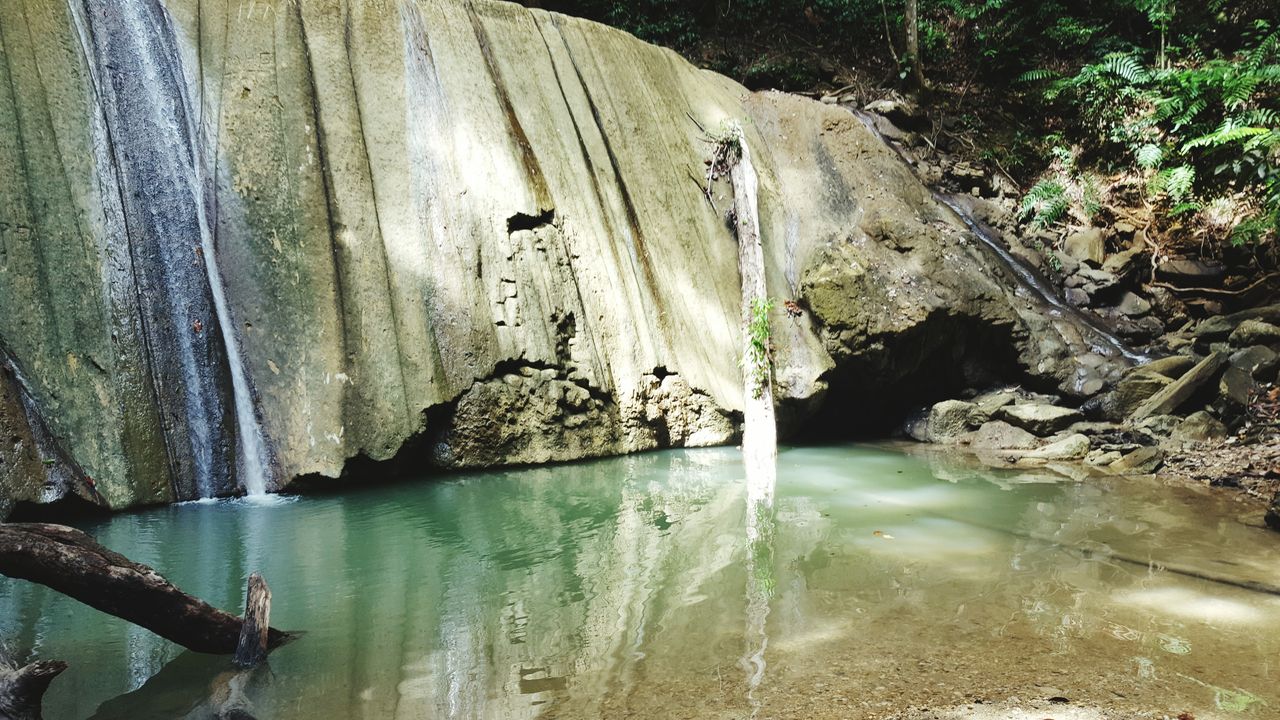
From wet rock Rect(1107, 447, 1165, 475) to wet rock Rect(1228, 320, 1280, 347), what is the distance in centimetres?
223

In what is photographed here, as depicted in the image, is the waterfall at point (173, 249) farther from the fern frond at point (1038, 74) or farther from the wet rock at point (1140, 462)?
the fern frond at point (1038, 74)

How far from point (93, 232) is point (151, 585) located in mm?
4122

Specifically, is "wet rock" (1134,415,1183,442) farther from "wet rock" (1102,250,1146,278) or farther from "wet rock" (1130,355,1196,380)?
"wet rock" (1102,250,1146,278)

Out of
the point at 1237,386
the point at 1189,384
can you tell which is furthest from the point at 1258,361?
the point at 1189,384

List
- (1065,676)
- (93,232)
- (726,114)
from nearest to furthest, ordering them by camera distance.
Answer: (1065,676)
(93,232)
(726,114)

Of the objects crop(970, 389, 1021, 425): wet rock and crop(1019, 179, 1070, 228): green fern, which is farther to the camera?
crop(1019, 179, 1070, 228): green fern

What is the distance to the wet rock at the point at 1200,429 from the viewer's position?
274 inches

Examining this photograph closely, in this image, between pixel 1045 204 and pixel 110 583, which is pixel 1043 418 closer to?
pixel 1045 204

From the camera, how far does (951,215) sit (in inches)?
393

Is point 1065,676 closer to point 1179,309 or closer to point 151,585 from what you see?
point 151,585

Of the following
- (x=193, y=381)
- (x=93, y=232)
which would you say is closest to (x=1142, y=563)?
(x=193, y=381)

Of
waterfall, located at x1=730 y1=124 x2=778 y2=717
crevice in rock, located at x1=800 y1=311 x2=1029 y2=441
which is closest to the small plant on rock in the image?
waterfall, located at x1=730 y1=124 x2=778 y2=717

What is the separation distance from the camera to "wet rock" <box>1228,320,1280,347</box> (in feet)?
25.2

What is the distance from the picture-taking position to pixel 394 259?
6738 mm
